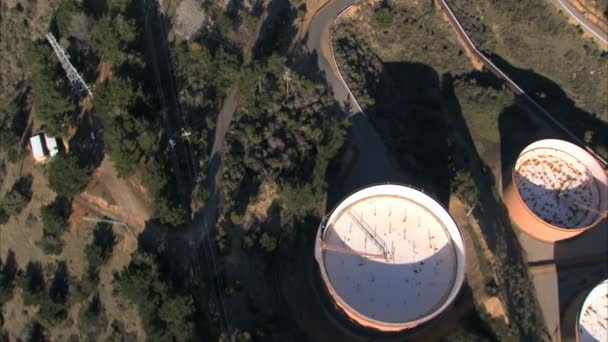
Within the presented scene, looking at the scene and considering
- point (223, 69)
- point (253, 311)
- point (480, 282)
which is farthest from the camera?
point (223, 69)

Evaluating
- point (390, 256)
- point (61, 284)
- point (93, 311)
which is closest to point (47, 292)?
point (61, 284)

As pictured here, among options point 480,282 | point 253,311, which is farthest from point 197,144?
point 480,282

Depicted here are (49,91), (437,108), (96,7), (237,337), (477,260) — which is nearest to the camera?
(237,337)

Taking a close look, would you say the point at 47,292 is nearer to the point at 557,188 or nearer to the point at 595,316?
the point at 595,316

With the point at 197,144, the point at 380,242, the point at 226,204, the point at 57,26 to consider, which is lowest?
the point at 380,242

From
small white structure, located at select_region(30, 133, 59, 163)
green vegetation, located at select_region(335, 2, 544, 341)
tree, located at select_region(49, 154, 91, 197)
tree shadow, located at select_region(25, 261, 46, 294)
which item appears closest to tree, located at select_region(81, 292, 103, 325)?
tree shadow, located at select_region(25, 261, 46, 294)

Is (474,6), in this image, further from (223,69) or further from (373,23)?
(223,69)
